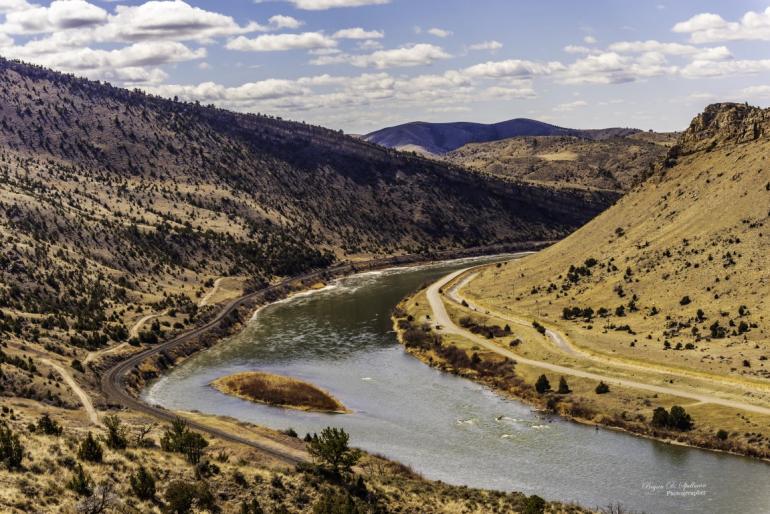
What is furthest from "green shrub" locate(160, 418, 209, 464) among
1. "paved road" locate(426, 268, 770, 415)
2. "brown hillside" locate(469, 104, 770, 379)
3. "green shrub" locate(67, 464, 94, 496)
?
"brown hillside" locate(469, 104, 770, 379)

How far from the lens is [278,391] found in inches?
3356

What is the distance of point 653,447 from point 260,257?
115286 mm

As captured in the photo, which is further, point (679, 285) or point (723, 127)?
point (723, 127)

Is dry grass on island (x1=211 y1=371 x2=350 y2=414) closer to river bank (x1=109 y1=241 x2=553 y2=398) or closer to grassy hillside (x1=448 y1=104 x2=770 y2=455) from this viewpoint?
river bank (x1=109 y1=241 x2=553 y2=398)

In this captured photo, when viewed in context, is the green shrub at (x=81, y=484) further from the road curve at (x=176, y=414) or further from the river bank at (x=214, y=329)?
the river bank at (x=214, y=329)

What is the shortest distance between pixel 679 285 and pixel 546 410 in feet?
124

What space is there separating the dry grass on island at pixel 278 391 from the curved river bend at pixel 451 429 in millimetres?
1622

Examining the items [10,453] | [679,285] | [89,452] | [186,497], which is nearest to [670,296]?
[679,285]

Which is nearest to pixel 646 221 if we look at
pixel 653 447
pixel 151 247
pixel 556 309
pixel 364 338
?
pixel 556 309

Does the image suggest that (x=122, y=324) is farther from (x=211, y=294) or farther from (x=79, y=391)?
(x=79, y=391)

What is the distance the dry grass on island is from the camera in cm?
8106

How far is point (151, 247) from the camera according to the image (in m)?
150

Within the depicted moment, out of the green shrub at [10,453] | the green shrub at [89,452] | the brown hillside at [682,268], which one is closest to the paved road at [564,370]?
the brown hillside at [682,268]

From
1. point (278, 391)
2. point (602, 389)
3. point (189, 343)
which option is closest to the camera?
point (602, 389)
